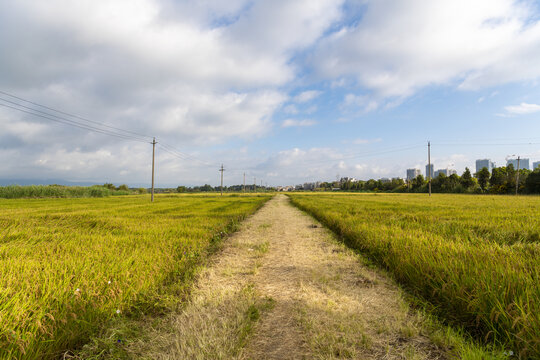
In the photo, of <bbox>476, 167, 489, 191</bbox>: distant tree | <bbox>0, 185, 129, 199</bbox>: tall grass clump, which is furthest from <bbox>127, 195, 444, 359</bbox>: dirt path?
<bbox>476, 167, 489, 191</bbox>: distant tree

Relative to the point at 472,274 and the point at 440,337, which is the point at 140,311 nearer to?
the point at 440,337

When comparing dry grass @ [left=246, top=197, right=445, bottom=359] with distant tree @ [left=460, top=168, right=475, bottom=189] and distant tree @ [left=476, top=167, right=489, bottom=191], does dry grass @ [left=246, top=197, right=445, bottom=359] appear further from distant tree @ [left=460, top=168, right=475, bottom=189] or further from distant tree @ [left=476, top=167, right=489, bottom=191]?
distant tree @ [left=476, top=167, right=489, bottom=191]

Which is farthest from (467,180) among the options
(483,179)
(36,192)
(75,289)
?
(36,192)

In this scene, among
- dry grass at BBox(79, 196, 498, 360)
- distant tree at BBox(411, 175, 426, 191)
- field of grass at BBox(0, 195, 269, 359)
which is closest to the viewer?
field of grass at BBox(0, 195, 269, 359)

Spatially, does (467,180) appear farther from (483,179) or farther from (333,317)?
(333,317)

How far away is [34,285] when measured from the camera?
2516 mm

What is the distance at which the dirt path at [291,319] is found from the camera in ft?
6.55

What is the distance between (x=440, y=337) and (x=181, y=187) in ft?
418

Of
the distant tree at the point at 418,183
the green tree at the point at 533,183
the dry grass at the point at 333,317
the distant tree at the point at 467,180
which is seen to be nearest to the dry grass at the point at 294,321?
the dry grass at the point at 333,317

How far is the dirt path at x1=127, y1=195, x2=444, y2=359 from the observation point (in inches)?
78.6

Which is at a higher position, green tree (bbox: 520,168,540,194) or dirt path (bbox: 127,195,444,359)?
green tree (bbox: 520,168,540,194)

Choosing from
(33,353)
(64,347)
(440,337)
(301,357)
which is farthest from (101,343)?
(440,337)

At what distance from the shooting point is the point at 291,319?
8.48 feet

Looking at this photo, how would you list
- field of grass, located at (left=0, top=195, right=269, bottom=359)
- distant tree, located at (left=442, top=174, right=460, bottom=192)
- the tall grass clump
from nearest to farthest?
field of grass, located at (left=0, top=195, right=269, bottom=359) < the tall grass clump < distant tree, located at (left=442, top=174, right=460, bottom=192)
